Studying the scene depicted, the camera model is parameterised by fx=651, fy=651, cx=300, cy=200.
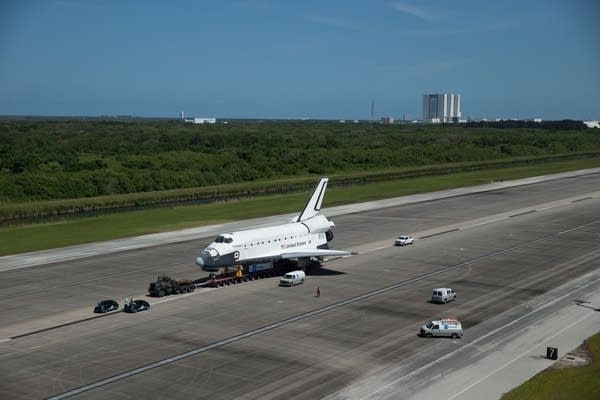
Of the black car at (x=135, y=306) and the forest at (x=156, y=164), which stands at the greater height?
the forest at (x=156, y=164)

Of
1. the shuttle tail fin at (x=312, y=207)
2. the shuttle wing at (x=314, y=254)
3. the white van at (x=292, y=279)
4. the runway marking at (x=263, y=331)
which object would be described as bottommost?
the runway marking at (x=263, y=331)

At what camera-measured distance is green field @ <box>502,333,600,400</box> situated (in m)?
30.3

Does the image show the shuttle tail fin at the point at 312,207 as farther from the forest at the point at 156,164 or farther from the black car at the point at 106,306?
the forest at the point at 156,164

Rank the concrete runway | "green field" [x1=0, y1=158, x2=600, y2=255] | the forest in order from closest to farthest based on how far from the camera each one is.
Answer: the concrete runway, "green field" [x1=0, y1=158, x2=600, y2=255], the forest

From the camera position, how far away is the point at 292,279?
52969mm

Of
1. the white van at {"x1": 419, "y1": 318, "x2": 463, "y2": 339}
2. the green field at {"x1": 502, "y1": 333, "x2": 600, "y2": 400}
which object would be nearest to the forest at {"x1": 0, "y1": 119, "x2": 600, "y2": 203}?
the white van at {"x1": 419, "y1": 318, "x2": 463, "y2": 339}

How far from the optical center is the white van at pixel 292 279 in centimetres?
5291

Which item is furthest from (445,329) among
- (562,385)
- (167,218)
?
(167,218)

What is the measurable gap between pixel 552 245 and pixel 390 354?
40.5m

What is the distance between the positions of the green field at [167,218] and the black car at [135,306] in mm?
29724

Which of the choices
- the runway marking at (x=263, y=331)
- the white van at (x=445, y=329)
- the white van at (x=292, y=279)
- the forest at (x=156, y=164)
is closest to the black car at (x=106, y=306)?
the runway marking at (x=263, y=331)

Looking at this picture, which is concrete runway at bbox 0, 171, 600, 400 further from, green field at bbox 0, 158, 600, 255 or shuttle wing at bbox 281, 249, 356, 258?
green field at bbox 0, 158, 600, 255

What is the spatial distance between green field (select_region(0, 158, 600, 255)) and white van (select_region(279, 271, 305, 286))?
31785 mm

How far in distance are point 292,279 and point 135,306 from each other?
43.6 feet
